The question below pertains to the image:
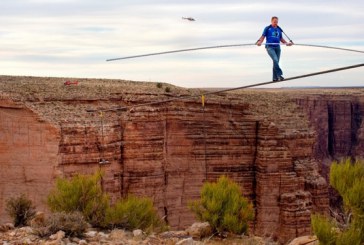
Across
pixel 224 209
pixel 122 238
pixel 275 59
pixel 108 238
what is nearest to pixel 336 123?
pixel 224 209

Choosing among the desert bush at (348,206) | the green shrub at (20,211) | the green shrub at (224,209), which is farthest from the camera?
the green shrub at (224,209)

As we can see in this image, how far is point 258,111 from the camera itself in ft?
105

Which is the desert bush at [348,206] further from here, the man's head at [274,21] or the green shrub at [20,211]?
the green shrub at [20,211]

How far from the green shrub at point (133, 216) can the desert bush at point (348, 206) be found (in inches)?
180

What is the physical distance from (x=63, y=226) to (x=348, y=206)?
19.2 ft

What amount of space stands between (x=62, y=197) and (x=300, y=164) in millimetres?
17660

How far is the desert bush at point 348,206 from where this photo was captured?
38.3 feet

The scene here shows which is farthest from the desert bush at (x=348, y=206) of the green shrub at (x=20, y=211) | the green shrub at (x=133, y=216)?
the green shrub at (x=20, y=211)

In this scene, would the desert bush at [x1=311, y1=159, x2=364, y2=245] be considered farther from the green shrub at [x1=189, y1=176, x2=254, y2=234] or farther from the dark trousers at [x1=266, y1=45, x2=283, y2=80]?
the green shrub at [x1=189, y1=176, x2=254, y2=234]

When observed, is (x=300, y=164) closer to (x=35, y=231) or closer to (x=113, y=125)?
(x=113, y=125)

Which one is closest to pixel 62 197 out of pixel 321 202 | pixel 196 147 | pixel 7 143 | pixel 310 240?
pixel 310 240

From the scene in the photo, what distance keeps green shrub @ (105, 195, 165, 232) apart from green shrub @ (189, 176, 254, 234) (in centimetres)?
133

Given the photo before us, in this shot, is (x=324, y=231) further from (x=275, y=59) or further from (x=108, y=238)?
(x=108, y=238)

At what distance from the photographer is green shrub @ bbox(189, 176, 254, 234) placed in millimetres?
16109
